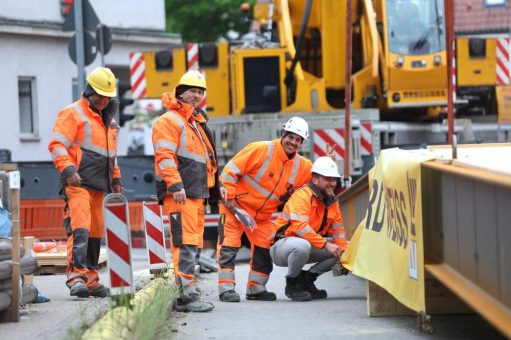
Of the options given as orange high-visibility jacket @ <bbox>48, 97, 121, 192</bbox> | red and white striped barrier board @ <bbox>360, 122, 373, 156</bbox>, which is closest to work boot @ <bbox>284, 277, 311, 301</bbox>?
orange high-visibility jacket @ <bbox>48, 97, 121, 192</bbox>

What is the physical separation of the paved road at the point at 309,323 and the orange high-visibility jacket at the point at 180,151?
983 millimetres

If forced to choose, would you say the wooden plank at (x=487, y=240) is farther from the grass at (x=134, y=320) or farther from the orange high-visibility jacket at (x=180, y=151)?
the orange high-visibility jacket at (x=180, y=151)

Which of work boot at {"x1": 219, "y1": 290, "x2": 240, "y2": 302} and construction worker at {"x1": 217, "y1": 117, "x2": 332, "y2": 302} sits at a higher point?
construction worker at {"x1": 217, "y1": 117, "x2": 332, "y2": 302}

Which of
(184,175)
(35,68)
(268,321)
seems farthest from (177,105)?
(35,68)

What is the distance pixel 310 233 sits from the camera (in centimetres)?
1142

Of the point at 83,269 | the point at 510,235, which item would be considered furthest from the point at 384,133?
the point at 510,235

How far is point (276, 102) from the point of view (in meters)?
19.6

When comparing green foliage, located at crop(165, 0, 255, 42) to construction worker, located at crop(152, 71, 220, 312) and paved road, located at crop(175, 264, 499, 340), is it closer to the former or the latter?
paved road, located at crop(175, 264, 499, 340)

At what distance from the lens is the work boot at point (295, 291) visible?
11.6 meters

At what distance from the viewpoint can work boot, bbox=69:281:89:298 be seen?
10.7m

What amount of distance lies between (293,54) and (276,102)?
73cm

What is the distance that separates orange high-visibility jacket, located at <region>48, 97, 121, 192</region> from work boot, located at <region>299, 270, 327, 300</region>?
5.93 ft

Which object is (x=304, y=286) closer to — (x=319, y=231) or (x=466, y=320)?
(x=319, y=231)

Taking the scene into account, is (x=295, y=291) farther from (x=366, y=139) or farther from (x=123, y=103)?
(x=123, y=103)
